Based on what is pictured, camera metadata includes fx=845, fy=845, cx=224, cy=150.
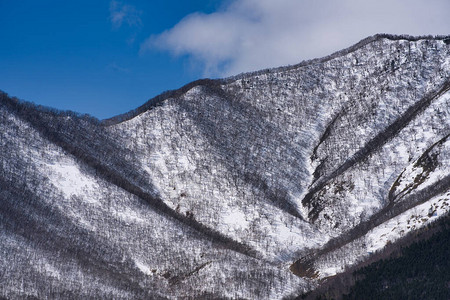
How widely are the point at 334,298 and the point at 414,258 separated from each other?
21.1m

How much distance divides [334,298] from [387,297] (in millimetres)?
17118

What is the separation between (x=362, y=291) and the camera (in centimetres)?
19388

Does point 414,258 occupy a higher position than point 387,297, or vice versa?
point 414,258

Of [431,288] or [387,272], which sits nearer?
[431,288]

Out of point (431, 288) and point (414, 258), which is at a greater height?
point (414, 258)

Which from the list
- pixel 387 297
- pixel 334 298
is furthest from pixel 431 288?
pixel 334 298

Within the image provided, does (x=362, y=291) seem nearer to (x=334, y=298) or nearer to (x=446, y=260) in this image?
(x=334, y=298)

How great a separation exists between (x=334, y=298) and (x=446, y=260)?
27520 millimetres

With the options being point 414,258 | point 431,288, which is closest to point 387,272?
point 414,258

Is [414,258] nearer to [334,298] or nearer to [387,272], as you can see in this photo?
[387,272]

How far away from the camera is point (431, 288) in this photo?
7077 inches

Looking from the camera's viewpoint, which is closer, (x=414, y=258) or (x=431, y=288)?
(x=431, y=288)

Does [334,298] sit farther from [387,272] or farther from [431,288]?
[431,288]

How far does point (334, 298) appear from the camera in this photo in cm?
19912
